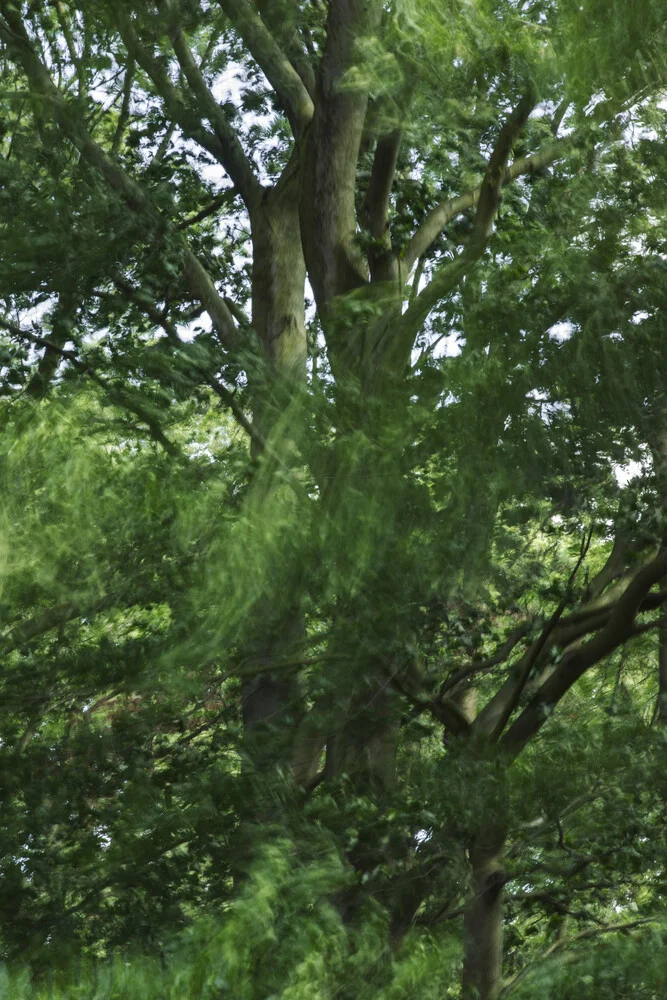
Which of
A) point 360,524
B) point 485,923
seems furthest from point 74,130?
point 485,923

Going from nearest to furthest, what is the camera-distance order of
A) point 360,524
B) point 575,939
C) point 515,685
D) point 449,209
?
point 360,524
point 515,685
point 575,939
point 449,209

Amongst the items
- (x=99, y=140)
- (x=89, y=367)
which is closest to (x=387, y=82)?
(x=89, y=367)

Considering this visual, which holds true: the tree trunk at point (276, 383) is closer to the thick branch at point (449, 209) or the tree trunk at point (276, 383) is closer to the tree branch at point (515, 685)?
the thick branch at point (449, 209)

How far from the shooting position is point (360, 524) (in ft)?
17.7

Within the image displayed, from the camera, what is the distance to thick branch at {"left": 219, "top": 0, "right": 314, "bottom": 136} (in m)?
7.07

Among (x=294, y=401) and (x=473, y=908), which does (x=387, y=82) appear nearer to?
(x=294, y=401)

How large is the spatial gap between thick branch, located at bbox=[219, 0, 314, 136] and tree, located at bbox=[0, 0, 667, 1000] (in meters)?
0.04

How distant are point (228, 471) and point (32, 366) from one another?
128 cm

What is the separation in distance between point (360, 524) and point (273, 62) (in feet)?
11.2

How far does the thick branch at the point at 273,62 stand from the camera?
23.2 feet

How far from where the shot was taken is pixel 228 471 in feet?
19.5

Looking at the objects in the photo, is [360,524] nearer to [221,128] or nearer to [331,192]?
[331,192]

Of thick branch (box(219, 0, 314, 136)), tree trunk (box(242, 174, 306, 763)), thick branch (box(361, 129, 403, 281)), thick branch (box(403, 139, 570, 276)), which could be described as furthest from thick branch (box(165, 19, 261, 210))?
thick branch (box(403, 139, 570, 276))

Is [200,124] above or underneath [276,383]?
above
